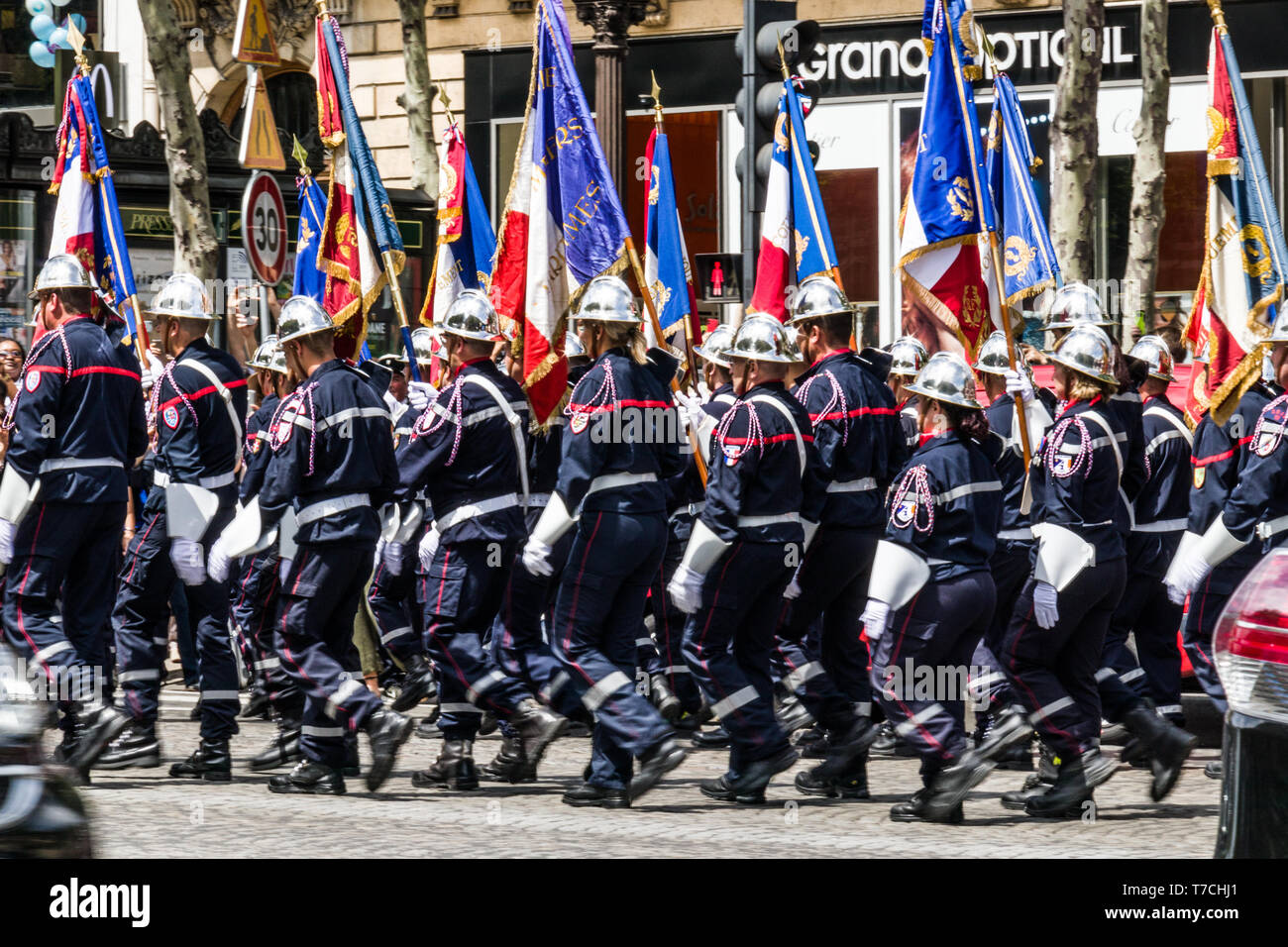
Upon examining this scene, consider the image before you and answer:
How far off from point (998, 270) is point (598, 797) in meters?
3.48

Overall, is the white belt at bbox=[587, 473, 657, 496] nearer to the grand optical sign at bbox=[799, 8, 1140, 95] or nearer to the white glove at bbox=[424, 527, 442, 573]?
the white glove at bbox=[424, 527, 442, 573]

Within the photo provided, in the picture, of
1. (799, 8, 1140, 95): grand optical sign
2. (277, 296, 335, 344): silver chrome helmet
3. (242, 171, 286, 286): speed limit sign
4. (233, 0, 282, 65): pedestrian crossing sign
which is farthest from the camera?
(799, 8, 1140, 95): grand optical sign

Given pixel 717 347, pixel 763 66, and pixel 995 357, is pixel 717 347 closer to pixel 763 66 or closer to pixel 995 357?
pixel 763 66

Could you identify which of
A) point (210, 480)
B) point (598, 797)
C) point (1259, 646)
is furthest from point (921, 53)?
point (1259, 646)

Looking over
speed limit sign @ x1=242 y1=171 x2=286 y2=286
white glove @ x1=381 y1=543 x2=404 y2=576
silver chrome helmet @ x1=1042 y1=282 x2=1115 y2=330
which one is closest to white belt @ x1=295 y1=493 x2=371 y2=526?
white glove @ x1=381 y1=543 x2=404 y2=576

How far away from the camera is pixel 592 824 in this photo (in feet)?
26.0

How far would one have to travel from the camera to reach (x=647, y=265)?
512 inches

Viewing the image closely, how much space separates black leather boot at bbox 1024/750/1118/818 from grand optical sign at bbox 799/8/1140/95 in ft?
42.6

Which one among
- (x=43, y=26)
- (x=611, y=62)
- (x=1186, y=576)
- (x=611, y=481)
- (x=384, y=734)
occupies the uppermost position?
(x=43, y=26)

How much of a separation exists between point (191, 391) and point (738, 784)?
3038mm

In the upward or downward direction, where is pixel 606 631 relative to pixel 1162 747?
upward

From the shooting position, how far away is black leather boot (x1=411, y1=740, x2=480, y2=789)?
347 inches

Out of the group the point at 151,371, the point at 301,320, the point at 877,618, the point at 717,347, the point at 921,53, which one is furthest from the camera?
the point at 921,53

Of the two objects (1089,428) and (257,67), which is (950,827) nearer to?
(1089,428)
